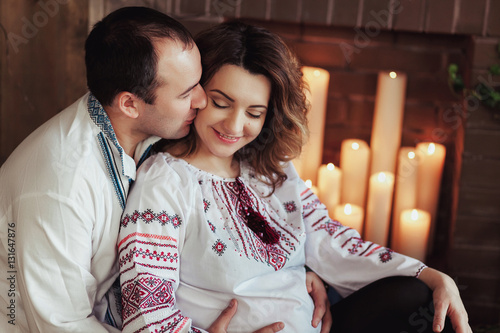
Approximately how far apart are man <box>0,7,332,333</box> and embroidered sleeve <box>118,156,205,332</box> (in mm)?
51

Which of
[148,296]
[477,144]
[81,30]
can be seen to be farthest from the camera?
[477,144]

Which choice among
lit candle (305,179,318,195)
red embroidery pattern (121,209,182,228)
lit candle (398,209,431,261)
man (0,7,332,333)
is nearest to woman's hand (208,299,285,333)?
man (0,7,332,333)

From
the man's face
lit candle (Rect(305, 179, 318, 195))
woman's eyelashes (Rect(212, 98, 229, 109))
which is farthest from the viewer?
lit candle (Rect(305, 179, 318, 195))

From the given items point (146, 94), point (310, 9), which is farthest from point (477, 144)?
point (146, 94)

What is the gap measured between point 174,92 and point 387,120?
1.08 m

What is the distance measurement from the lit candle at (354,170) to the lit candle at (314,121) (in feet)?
0.33

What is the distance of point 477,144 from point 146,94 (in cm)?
128

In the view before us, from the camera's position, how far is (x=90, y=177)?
4.17 feet

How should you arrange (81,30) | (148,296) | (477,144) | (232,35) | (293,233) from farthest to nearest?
(477,144) → (81,30) → (293,233) → (232,35) → (148,296)

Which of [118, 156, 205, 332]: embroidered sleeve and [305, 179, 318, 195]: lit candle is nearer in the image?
[118, 156, 205, 332]: embroidered sleeve

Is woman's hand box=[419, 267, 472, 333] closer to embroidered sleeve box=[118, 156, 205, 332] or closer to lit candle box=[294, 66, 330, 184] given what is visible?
embroidered sleeve box=[118, 156, 205, 332]

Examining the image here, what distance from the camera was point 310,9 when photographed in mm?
1991

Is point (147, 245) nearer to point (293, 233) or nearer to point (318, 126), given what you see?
point (293, 233)

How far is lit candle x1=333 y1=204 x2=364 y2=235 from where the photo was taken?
2098 millimetres
